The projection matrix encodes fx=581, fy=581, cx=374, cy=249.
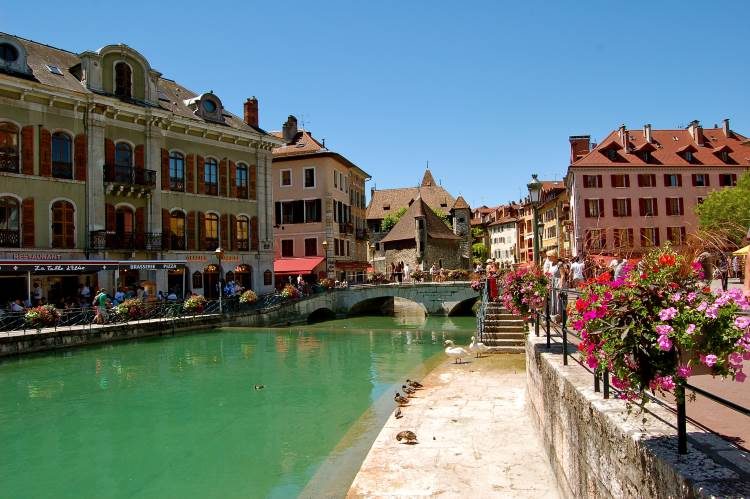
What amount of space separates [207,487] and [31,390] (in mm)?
8805

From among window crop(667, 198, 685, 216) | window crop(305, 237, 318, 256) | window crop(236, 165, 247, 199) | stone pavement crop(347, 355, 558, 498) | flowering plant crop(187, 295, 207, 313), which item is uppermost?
window crop(236, 165, 247, 199)

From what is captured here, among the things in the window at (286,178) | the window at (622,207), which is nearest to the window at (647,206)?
the window at (622,207)

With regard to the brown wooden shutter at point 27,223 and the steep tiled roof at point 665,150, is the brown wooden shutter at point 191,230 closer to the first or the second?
the brown wooden shutter at point 27,223

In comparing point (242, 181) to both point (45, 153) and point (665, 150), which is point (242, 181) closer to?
point (45, 153)

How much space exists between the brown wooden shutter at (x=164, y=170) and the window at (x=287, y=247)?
45.3 ft

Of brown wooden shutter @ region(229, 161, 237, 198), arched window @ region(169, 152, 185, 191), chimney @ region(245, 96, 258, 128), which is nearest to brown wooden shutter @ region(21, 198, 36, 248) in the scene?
arched window @ region(169, 152, 185, 191)

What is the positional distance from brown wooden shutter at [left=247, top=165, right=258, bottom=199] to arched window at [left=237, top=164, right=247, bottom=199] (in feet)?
0.79

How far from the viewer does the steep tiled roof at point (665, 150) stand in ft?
153

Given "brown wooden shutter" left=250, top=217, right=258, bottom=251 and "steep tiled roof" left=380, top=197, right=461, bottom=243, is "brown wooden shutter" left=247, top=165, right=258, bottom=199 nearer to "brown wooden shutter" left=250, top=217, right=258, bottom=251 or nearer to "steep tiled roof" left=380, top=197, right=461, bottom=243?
"brown wooden shutter" left=250, top=217, right=258, bottom=251

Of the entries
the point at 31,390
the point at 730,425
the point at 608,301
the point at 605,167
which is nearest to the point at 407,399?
the point at 730,425

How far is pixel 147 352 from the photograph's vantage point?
20562 mm

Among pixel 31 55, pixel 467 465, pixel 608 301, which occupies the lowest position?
pixel 467 465

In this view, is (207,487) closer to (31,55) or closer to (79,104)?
(79,104)

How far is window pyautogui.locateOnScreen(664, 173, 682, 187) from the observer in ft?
153
